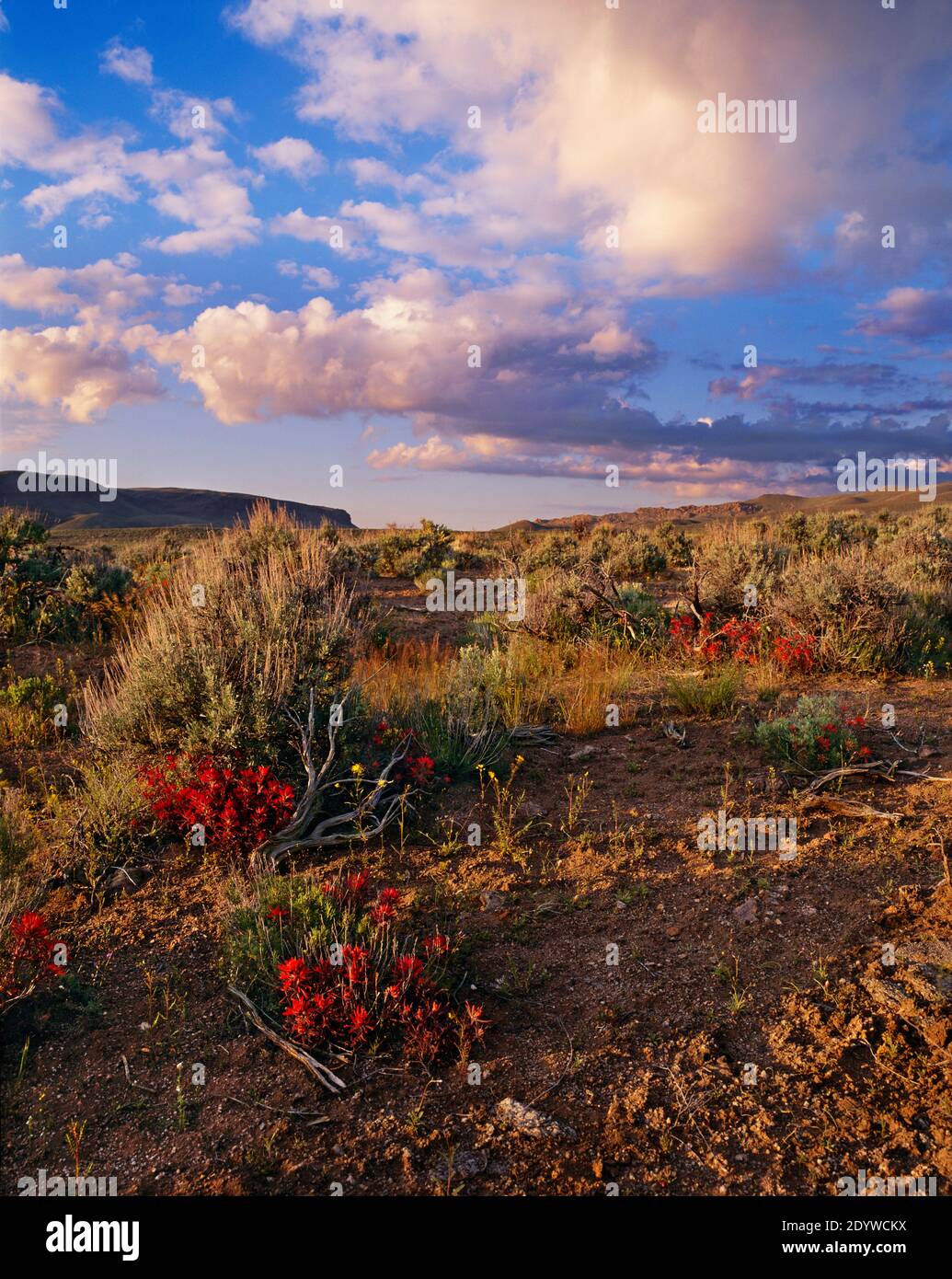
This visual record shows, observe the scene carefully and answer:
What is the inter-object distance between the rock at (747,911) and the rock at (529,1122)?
5.61 ft

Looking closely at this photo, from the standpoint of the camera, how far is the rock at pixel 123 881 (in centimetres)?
461

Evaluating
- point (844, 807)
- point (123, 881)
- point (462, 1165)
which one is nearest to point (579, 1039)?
point (462, 1165)

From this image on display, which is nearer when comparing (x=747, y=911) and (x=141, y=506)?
(x=747, y=911)

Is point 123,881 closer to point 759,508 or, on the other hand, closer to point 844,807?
point 844,807

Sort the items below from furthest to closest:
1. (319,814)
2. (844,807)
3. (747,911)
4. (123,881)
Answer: (319,814) < (844,807) < (123,881) < (747,911)

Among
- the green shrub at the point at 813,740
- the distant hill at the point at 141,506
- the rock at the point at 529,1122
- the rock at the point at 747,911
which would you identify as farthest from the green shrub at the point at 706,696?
the distant hill at the point at 141,506

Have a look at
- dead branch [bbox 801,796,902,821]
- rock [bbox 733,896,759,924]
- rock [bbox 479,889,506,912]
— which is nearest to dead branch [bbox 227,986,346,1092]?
rock [bbox 479,889,506,912]

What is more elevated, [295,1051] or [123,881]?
[123,881]

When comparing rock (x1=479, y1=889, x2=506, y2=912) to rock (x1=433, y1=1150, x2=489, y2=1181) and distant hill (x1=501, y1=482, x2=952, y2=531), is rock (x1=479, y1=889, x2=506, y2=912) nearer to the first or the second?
rock (x1=433, y1=1150, x2=489, y2=1181)

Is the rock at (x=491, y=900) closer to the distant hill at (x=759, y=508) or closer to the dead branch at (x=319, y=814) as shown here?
the dead branch at (x=319, y=814)

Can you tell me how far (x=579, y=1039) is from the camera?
329 centimetres

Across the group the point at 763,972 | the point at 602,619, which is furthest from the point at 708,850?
the point at 602,619

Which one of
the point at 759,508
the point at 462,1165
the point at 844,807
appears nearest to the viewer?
the point at 462,1165

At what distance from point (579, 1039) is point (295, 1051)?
1202 mm
